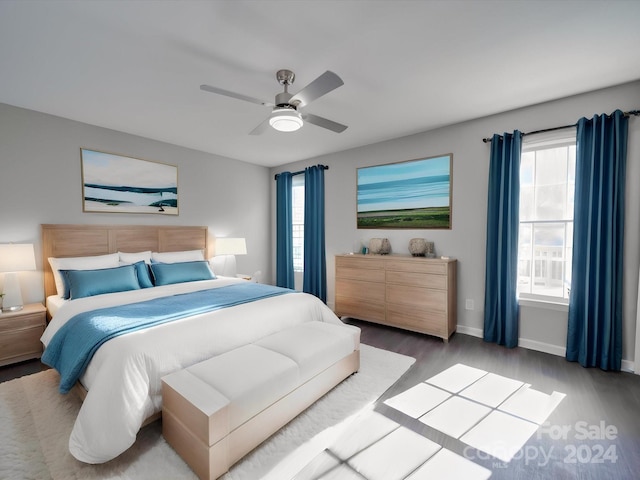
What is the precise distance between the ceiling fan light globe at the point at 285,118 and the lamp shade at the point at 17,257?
109 inches

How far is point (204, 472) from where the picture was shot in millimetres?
1538

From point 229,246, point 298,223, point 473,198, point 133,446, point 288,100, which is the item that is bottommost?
point 133,446

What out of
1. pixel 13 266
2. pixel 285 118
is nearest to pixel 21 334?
pixel 13 266

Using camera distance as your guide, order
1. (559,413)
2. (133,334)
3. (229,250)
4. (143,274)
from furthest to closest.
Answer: (229,250), (143,274), (559,413), (133,334)

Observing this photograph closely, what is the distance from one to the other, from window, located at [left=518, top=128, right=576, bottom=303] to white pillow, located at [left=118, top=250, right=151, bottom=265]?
4.50m

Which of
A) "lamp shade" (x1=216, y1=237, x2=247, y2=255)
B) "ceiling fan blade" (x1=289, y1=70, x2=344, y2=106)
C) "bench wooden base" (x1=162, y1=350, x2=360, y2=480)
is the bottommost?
"bench wooden base" (x1=162, y1=350, x2=360, y2=480)

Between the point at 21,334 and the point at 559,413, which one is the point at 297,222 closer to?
the point at 21,334

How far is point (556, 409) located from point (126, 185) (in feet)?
16.4

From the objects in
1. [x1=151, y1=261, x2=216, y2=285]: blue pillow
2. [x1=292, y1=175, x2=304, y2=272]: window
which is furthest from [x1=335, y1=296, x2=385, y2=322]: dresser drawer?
[x1=151, y1=261, x2=216, y2=285]: blue pillow

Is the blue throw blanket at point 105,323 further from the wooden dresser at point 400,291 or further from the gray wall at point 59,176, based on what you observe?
the wooden dresser at point 400,291

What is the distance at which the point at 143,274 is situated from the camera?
11.4 feet

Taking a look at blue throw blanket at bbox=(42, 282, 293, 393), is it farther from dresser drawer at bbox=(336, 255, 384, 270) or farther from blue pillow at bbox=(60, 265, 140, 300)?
dresser drawer at bbox=(336, 255, 384, 270)

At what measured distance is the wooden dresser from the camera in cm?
349

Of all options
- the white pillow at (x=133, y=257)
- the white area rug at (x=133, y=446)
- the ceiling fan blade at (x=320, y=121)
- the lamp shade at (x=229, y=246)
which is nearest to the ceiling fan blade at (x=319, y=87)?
the ceiling fan blade at (x=320, y=121)
